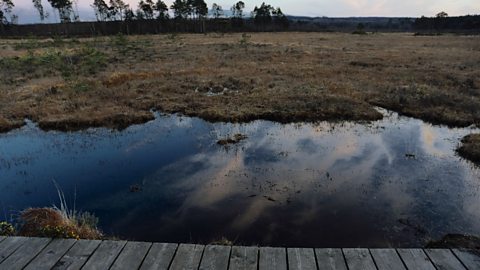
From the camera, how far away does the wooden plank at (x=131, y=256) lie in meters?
4.59

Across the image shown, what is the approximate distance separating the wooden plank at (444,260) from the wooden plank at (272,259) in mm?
2003

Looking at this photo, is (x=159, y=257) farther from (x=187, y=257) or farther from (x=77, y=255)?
(x=77, y=255)

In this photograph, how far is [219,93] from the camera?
21.9m

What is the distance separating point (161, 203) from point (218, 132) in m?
6.15

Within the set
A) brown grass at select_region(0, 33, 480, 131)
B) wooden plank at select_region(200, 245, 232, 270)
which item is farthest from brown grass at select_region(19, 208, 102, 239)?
brown grass at select_region(0, 33, 480, 131)

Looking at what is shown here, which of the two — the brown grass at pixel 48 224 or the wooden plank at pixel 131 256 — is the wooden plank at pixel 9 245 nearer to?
the brown grass at pixel 48 224

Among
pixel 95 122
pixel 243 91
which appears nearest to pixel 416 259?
pixel 95 122

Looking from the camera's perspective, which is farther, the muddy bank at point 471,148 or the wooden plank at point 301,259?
the muddy bank at point 471,148

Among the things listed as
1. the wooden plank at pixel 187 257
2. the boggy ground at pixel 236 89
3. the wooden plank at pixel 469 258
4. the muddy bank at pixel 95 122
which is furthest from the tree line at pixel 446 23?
the wooden plank at pixel 187 257

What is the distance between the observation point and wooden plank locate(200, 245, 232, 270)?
4.54 metres

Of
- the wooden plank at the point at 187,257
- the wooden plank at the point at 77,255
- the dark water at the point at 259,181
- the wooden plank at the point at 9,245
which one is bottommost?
the dark water at the point at 259,181

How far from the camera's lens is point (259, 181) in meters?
10.8

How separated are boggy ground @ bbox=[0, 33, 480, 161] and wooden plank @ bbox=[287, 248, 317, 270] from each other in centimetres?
1232

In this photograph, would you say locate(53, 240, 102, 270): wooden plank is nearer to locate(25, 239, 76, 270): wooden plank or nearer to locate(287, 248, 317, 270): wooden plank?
locate(25, 239, 76, 270): wooden plank
